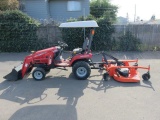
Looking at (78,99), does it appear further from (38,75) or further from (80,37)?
(80,37)

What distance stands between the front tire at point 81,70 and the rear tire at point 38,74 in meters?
0.97

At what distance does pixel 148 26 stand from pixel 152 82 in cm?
571

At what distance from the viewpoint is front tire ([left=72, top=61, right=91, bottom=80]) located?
6043 millimetres

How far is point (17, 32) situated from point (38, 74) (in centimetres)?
532

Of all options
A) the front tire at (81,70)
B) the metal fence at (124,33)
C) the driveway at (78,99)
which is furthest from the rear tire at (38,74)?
the metal fence at (124,33)

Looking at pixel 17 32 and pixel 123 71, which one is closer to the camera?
pixel 123 71

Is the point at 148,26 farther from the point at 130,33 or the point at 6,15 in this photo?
the point at 6,15

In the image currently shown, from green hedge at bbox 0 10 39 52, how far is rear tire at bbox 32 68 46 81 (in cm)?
501

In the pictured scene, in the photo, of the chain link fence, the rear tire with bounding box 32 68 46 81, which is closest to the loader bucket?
the rear tire with bounding box 32 68 46 81

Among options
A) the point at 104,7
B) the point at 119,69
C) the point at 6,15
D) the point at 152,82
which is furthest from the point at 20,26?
the point at 104,7

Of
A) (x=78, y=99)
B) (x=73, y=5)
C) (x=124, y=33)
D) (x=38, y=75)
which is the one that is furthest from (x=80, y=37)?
(x=73, y=5)

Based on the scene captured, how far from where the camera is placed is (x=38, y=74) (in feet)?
20.5

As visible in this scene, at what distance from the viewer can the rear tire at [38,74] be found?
6.20 meters

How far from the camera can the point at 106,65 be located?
6.48 metres
